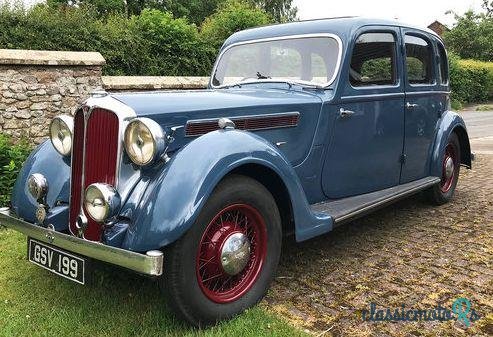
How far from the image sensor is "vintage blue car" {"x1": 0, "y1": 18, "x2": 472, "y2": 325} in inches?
90.4

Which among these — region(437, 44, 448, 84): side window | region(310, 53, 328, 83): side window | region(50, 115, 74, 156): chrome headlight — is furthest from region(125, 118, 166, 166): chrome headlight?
region(437, 44, 448, 84): side window

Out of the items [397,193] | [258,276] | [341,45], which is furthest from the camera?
[397,193]

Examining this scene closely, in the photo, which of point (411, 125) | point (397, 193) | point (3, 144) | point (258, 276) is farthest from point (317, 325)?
point (3, 144)

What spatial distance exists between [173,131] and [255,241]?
79cm

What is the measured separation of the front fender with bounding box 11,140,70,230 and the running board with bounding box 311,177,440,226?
162 centimetres

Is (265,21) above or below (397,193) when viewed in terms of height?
above

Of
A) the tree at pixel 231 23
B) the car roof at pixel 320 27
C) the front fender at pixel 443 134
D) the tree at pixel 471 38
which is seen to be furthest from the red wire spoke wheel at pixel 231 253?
the tree at pixel 471 38

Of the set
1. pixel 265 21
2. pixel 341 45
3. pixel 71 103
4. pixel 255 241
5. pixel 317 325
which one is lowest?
pixel 317 325

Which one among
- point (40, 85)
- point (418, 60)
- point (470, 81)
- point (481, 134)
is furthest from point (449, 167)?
point (470, 81)

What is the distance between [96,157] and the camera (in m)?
2.53

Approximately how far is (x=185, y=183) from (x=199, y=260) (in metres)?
0.45

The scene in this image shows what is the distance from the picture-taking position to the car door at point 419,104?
418cm

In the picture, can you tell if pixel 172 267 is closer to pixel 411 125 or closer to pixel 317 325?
pixel 317 325

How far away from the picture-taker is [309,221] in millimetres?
2895
